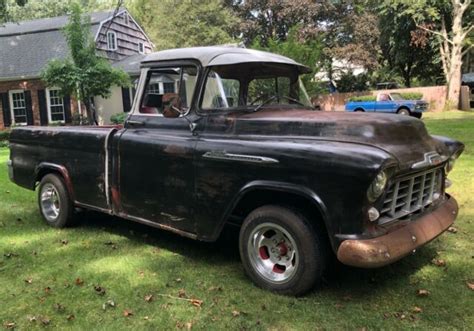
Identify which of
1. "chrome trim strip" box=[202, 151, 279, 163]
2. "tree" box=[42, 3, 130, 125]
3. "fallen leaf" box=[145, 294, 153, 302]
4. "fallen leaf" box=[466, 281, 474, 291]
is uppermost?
"tree" box=[42, 3, 130, 125]

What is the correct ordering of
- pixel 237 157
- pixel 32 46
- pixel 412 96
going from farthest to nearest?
pixel 412 96, pixel 32 46, pixel 237 157

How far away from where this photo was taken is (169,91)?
4977mm

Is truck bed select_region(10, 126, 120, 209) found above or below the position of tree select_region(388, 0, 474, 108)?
below

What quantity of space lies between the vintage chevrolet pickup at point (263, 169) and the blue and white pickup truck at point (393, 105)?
2061 centimetres

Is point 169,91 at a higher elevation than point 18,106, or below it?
higher

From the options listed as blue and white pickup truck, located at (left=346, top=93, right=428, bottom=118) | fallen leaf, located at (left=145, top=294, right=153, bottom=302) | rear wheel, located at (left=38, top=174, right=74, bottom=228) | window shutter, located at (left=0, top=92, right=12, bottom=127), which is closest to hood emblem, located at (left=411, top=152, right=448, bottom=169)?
fallen leaf, located at (left=145, top=294, right=153, bottom=302)

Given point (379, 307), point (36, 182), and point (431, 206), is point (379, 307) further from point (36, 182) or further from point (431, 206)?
point (36, 182)

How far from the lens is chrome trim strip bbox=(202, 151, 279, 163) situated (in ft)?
12.5

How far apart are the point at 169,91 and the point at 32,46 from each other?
2370 centimetres

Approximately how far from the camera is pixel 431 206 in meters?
4.28

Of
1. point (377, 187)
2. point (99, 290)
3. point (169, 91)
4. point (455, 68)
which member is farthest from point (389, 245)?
point (455, 68)

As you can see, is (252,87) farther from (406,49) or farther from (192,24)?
(192,24)

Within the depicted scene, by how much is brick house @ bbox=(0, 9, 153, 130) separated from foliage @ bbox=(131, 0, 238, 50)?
9.49m

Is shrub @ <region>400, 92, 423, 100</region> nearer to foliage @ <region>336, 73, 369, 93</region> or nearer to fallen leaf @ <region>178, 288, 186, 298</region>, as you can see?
foliage @ <region>336, 73, 369, 93</region>
